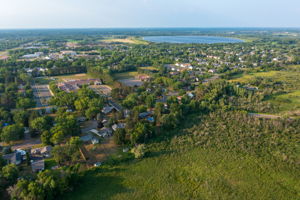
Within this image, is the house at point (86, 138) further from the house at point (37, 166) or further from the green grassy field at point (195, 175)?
the house at point (37, 166)

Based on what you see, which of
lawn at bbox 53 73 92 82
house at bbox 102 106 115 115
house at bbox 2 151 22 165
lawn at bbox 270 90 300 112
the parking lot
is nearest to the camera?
house at bbox 2 151 22 165

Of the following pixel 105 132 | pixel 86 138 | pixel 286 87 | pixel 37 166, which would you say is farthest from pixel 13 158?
pixel 286 87

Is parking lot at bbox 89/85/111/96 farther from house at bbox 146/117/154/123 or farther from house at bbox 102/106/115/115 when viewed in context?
house at bbox 146/117/154/123

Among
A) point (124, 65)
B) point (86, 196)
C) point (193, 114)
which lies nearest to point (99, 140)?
point (86, 196)

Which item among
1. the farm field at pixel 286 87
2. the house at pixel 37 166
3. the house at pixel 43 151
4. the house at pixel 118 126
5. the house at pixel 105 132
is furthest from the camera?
the farm field at pixel 286 87

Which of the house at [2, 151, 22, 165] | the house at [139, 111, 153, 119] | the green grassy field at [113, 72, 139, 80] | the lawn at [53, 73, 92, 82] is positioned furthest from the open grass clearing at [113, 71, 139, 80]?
the house at [2, 151, 22, 165]

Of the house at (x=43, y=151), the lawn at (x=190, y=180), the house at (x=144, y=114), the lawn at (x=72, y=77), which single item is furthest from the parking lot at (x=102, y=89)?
the lawn at (x=190, y=180)
